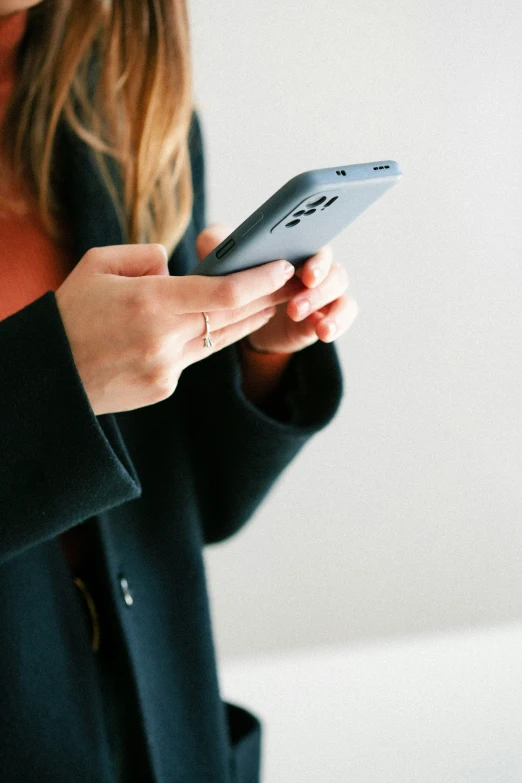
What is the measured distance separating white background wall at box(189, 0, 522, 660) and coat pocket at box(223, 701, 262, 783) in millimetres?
466

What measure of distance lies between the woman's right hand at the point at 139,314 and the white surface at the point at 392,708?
0.99 metres

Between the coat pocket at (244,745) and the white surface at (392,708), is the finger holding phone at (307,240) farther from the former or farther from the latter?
the white surface at (392,708)

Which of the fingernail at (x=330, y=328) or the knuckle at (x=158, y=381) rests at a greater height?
the fingernail at (x=330, y=328)

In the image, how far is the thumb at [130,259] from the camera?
48cm

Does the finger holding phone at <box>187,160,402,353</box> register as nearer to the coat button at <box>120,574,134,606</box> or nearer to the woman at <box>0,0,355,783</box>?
the woman at <box>0,0,355,783</box>

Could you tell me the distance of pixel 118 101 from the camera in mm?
741

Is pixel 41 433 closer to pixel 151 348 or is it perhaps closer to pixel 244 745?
pixel 151 348

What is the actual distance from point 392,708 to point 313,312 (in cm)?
99

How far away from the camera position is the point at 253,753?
787 millimetres

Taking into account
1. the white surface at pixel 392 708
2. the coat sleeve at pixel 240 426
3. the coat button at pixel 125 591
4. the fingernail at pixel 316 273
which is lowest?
the white surface at pixel 392 708

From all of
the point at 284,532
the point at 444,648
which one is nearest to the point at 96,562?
the point at 284,532

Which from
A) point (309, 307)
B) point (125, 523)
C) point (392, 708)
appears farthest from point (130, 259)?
point (392, 708)

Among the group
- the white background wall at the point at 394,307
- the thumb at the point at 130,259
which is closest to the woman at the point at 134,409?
the thumb at the point at 130,259

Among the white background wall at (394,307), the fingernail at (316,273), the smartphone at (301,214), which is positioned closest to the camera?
the smartphone at (301,214)
